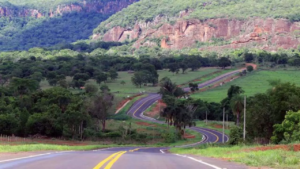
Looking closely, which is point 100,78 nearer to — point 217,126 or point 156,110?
point 156,110

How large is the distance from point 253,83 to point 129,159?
12433 cm

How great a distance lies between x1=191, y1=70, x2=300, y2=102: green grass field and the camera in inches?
4870

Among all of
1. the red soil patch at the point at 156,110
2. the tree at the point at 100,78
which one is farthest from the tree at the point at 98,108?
the tree at the point at 100,78

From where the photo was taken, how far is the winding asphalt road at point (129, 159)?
1606cm

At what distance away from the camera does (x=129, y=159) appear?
19875mm

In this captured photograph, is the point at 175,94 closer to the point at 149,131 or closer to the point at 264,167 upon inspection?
the point at 149,131

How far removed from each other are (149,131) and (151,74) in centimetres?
6818

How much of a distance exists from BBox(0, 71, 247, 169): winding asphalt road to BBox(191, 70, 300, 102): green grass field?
33.1 ft

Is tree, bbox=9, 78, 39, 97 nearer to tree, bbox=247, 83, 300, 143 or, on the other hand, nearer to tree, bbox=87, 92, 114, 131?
tree, bbox=87, 92, 114, 131

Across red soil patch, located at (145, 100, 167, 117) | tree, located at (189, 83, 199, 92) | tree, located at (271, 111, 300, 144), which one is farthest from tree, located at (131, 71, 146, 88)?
A: tree, located at (271, 111, 300, 144)

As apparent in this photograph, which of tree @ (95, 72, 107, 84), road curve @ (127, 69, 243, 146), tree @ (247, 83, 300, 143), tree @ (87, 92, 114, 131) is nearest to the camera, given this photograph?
tree @ (247, 83, 300, 143)

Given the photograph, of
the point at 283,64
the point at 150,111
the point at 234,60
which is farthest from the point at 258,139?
the point at 234,60

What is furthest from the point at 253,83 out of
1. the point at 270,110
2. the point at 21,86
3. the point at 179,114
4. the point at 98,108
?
the point at 270,110

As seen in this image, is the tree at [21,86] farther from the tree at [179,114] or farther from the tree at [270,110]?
the tree at [270,110]
